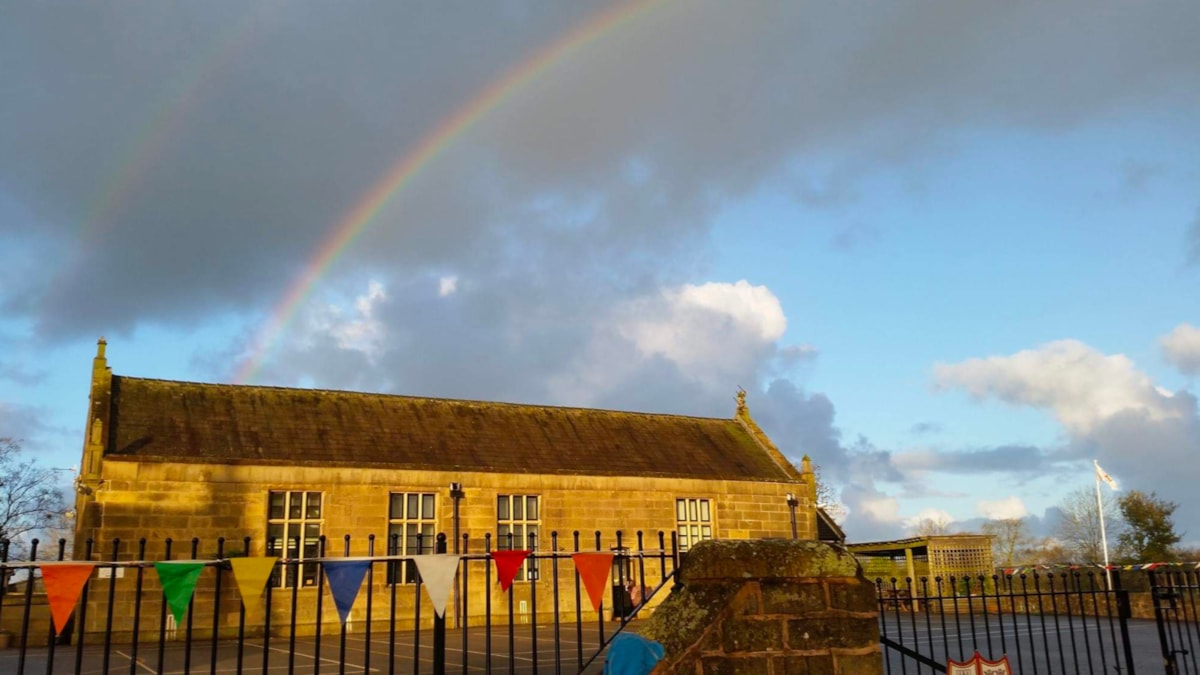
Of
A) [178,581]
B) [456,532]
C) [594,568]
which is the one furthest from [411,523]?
[178,581]

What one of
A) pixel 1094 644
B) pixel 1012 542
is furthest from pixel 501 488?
pixel 1012 542

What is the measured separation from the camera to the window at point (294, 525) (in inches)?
896

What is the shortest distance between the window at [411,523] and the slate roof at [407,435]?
101 cm

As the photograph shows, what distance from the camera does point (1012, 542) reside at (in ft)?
219

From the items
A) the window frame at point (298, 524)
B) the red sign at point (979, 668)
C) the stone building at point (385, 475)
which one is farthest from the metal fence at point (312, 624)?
the red sign at point (979, 668)

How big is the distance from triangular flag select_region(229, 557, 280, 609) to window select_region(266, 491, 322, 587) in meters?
17.6

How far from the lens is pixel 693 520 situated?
94.6 feet

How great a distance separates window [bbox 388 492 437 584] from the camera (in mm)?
24234

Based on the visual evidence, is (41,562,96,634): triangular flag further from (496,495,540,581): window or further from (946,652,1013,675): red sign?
(496,495,540,581): window

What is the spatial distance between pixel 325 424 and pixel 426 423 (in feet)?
10.9

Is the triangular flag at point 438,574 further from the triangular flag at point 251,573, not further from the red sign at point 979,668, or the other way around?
the red sign at point 979,668

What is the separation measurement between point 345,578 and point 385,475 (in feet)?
61.1

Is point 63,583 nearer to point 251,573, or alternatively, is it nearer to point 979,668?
point 251,573

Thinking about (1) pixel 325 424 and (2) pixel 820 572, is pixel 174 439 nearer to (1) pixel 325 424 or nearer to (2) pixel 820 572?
(1) pixel 325 424
